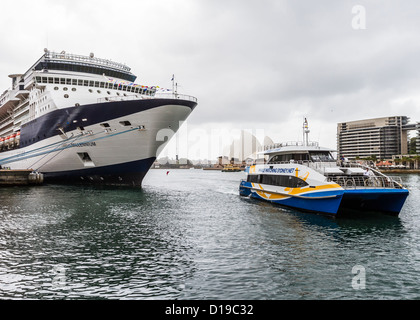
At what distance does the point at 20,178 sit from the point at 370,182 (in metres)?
46.2

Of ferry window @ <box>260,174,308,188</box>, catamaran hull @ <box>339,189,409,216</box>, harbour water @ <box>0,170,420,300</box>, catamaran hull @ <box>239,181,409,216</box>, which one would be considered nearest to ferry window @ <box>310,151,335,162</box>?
ferry window @ <box>260,174,308,188</box>

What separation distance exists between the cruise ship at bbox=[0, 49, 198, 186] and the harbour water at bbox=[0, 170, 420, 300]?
15856mm

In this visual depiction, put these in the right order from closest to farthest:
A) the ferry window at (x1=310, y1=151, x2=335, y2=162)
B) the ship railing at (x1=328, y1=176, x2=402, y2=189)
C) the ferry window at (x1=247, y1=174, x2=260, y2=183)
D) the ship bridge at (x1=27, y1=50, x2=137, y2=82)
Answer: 1. the ship railing at (x1=328, y1=176, x2=402, y2=189)
2. the ferry window at (x1=310, y1=151, x2=335, y2=162)
3. the ferry window at (x1=247, y1=174, x2=260, y2=183)
4. the ship bridge at (x1=27, y1=50, x2=137, y2=82)

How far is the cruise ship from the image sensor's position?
35.1 meters

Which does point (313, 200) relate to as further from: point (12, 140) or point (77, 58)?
point (12, 140)

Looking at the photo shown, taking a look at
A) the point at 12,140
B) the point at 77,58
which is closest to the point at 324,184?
the point at 77,58

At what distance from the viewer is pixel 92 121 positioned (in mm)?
35906

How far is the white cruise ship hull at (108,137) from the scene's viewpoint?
34.8 metres

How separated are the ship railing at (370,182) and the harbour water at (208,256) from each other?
219 centimetres

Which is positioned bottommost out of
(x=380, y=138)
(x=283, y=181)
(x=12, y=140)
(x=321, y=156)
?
(x=283, y=181)

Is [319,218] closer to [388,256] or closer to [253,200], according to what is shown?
[388,256]

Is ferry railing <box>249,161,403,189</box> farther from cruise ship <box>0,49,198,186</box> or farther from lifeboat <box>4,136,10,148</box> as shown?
lifeboat <box>4,136,10,148</box>

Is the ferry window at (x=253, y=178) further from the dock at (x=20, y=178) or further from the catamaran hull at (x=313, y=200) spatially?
the dock at (x=20, y=178)
